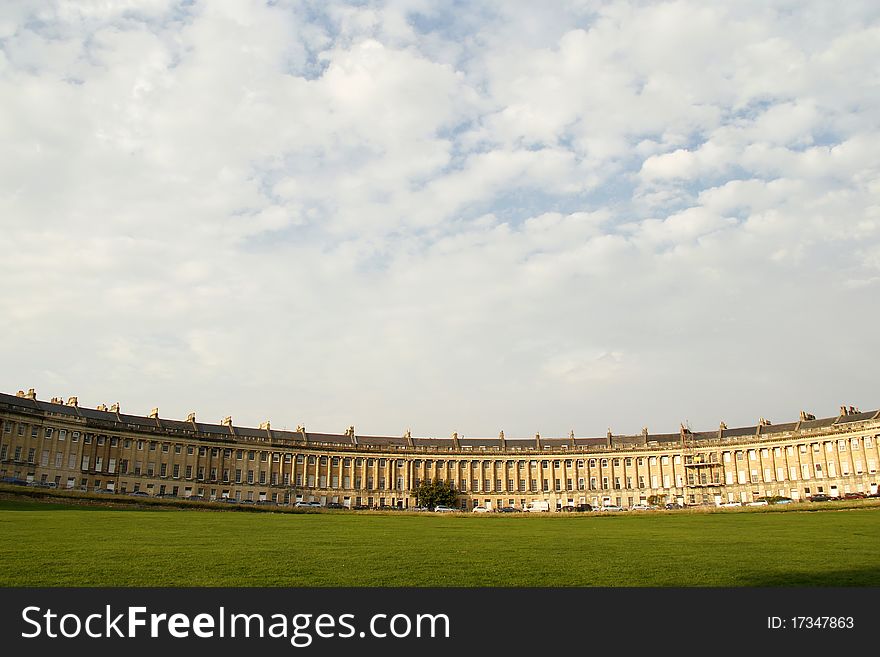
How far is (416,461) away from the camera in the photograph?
13412cm

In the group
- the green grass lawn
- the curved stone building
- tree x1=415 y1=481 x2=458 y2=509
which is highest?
the curved stone building

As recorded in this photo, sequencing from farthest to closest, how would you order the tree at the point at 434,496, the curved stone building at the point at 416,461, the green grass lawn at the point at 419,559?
the tree at the point at 434,496
the curved stone building at the point at 416,461
the green grass lawn at the point at 419,559

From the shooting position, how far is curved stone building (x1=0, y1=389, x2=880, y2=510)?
106 meters

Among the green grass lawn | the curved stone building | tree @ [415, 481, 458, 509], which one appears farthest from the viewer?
tree @ [415, 481, 458, 509]

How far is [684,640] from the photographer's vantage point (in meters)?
14.4

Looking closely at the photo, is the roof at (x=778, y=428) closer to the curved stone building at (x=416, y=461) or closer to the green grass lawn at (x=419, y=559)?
the curved stone building at (x=416, y=461)

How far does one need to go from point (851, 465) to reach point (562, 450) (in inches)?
1836

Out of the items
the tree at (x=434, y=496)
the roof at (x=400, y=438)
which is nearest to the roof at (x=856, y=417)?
the roof at (x=400, y=438)

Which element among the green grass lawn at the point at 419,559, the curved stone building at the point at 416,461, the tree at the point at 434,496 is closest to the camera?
the green grass lawn at the point at 419,559

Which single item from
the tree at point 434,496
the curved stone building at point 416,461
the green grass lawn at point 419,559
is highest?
the curved stone building at point 416,461

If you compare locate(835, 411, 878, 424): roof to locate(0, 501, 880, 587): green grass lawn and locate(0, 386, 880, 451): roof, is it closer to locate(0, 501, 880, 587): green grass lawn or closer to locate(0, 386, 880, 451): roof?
locate(0, 386, 880, 451): roof

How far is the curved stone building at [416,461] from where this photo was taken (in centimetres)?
10644

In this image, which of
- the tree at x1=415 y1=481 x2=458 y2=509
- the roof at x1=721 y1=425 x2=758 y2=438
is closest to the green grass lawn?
the tree at x1=415 y1=481 x2=458 y2=509

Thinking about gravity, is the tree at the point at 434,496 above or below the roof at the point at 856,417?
below
